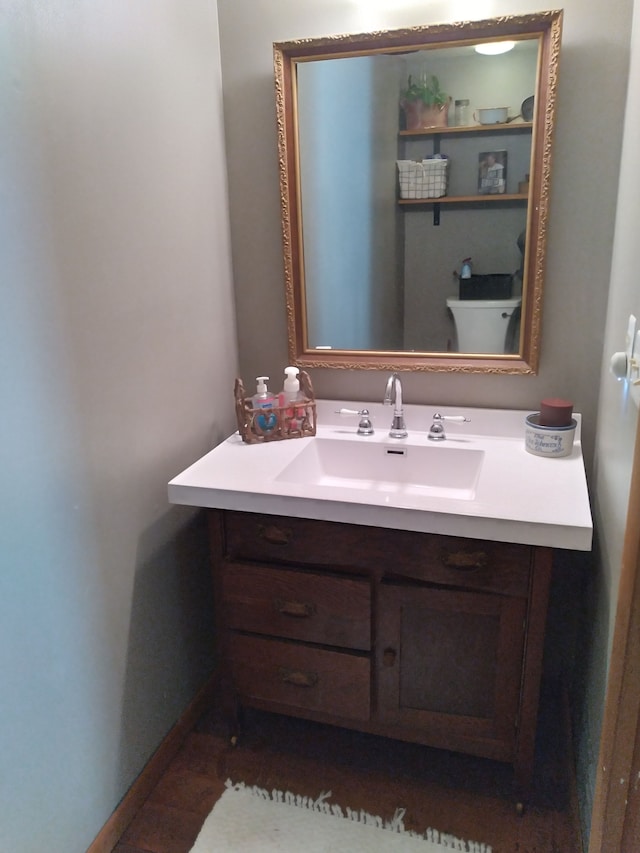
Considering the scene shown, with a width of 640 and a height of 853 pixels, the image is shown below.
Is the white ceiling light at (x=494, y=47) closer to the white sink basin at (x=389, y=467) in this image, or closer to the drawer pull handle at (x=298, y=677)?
the white sink basin at (x=389, y=467)

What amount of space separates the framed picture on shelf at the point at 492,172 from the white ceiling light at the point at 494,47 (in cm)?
21

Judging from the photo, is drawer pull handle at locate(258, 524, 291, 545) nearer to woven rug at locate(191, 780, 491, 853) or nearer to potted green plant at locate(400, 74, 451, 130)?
woven rug at locate(191, 780, 491, 853)

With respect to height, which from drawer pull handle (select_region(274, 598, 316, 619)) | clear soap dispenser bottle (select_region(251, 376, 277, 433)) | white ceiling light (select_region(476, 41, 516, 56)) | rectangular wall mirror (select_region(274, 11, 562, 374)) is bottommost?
drawer pull handle (select_region(274, 598, 316, 619))

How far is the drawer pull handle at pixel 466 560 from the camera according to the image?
1254 mm

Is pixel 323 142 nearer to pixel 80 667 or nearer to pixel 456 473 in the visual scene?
pixel 456 473

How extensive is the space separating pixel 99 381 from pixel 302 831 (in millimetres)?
1101

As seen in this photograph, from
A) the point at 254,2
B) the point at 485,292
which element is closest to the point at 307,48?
the point at 254,2

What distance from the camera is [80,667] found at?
1.23 meters

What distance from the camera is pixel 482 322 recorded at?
158 centimetres

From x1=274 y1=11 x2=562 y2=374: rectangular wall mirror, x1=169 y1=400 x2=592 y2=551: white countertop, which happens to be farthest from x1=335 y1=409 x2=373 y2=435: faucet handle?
x1=274 y1=11 x2=562 y2=374: rectangular wall mirror

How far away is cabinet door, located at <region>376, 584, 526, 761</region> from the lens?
1295 mm

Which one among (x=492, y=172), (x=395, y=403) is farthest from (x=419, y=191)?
(x=395, y=403)

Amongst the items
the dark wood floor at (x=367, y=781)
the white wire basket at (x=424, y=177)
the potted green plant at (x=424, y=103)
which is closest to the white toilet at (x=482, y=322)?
the white wire basket at (x=424, y=177)

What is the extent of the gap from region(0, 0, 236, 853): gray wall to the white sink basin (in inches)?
11.9
